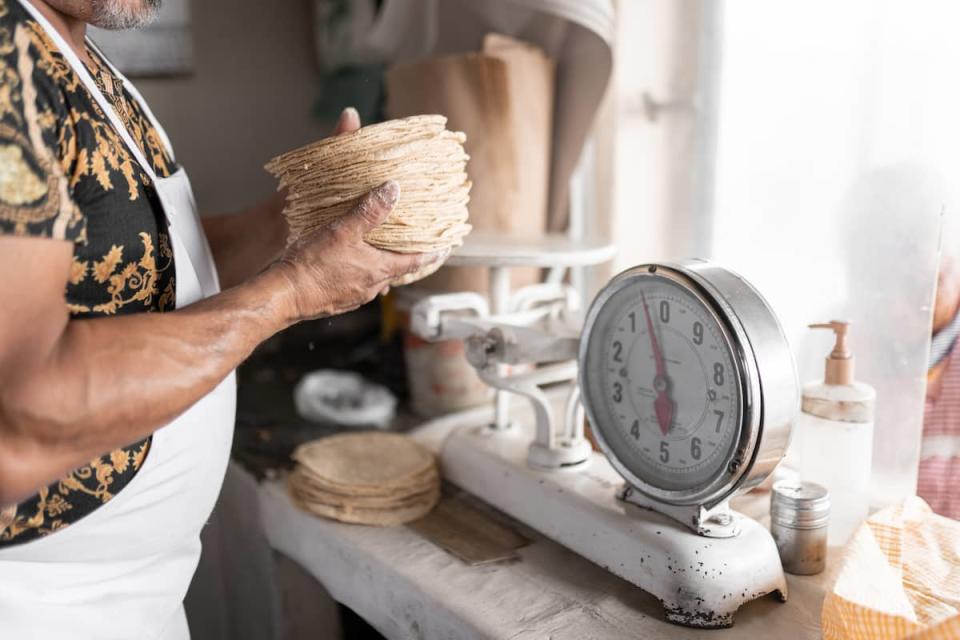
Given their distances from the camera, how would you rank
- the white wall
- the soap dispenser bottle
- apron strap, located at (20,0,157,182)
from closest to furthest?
apron strap, located at (20,0,157,182)
the soap dispenser bottle
the white wall

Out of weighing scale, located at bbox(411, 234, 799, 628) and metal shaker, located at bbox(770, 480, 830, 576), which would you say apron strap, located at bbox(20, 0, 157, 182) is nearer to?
weighing scale, located at bbox(411, 234, 799, 628)

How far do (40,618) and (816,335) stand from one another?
126cm

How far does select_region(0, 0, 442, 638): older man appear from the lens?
77cm

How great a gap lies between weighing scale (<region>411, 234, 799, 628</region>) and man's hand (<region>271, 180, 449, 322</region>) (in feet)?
1.18

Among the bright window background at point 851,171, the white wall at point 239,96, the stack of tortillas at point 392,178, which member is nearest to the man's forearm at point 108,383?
the stack of tortillas at point 392,178

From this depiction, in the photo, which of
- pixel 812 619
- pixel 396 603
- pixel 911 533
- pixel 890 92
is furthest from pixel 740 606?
pixel 890 92

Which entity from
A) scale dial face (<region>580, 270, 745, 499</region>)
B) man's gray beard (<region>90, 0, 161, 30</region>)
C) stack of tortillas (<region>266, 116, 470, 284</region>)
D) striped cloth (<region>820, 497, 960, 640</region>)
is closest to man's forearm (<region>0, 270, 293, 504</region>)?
stack of tortillas (<region>266, 116, 470, 284</region>)

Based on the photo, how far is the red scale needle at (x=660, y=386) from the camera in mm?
1122

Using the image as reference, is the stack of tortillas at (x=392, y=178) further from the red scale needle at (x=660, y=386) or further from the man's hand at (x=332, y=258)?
the red scale needle at (x=660, y=386)

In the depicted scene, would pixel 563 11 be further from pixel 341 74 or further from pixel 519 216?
pixel 341 74

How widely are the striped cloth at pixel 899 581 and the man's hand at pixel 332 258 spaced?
0.68m

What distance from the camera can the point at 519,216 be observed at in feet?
5.93

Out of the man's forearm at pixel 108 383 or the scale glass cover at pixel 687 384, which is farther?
the scale glass cover at pixel 687 384

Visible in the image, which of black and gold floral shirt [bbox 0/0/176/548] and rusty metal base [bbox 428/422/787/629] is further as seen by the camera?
rusty metal base [bbox 428/422/787/629]
